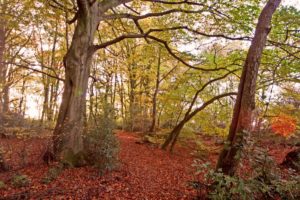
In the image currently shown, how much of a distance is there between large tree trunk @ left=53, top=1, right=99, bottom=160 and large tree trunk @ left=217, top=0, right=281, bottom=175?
4.15 metres

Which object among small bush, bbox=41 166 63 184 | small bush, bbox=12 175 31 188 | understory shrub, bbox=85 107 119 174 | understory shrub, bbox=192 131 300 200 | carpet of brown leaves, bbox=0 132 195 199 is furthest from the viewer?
understory shrub, bbox=85 107 119 174

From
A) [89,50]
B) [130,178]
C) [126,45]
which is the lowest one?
[130,178]

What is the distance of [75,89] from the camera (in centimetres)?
704

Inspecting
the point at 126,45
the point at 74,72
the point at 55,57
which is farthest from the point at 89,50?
the point at 126,45

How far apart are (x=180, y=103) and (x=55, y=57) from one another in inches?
359

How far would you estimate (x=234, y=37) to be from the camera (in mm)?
7898

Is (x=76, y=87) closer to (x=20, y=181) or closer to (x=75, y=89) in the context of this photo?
(x=75, y=89)

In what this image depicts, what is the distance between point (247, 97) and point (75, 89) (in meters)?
4.68

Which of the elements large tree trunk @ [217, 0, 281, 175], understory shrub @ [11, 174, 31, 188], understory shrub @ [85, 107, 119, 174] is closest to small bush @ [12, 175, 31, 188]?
understory shrub @ [11, 174, 31, 188]

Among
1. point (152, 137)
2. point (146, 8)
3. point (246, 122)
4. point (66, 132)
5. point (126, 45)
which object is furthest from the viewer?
point (126, 45)

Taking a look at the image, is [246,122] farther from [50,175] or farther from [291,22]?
[50,175]

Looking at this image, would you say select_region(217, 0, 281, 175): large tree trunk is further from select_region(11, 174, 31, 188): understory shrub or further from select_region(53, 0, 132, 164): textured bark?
select_region(11, 174, 31, 188): understory shrub

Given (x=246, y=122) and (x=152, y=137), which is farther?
(x=152, y=137)

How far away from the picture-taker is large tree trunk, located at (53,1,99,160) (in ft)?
22.1
